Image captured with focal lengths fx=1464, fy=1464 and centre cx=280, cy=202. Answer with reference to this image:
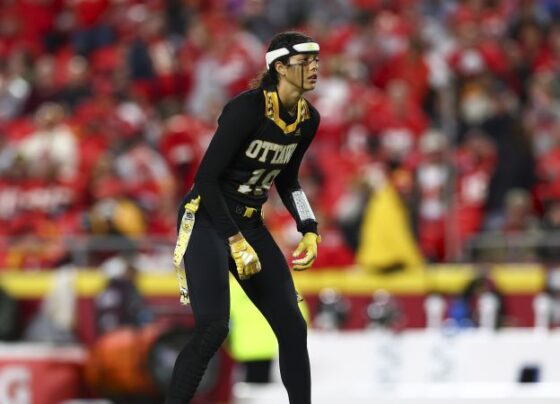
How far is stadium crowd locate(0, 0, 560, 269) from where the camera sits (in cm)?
1439

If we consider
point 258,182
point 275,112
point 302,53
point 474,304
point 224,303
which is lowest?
point 474,304

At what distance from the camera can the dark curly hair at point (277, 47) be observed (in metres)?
7.03

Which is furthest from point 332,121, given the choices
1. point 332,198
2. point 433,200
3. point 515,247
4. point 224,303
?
point 224,303

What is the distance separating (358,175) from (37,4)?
24.2 ft

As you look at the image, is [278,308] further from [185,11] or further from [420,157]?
[185,11]

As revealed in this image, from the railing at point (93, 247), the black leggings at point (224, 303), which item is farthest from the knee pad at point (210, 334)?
the railing at point (93, 247)

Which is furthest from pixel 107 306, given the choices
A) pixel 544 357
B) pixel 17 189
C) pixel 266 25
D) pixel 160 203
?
pixel 266 25

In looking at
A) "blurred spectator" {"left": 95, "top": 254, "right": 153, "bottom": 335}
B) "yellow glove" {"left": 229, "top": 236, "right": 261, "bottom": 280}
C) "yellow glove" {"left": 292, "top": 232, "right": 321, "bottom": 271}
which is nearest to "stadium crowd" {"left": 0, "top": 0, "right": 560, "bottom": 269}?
"blurred spectator" {"left": 95, "top": 254, "right": 153, "bottom": 335}

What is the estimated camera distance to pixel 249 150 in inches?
277

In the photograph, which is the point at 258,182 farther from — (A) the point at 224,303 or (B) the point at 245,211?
(A) the point at 224,303

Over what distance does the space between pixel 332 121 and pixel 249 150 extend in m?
8.66

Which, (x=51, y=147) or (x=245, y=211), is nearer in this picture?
(x=245, y=211)

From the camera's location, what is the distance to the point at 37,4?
20.1 m

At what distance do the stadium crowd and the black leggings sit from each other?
664 centimetres
